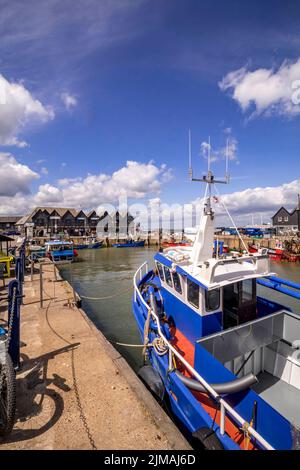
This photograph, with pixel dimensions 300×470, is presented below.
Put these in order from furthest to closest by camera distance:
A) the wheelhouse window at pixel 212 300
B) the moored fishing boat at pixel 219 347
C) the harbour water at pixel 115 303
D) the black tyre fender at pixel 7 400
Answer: the harbour water at pixel 115 303 → the wheelhouse window at pixel 212 300 → the moored fishing boat at pixel 219 347 → the black tyre fender at pixel 7 400

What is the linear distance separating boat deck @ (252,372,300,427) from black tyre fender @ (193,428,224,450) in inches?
83.2

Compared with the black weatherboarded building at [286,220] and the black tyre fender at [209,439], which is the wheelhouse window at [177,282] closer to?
the black tyre fender at [209,439]

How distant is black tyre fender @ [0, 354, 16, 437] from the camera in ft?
11.9

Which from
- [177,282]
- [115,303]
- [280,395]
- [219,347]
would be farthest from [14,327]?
[115,303]

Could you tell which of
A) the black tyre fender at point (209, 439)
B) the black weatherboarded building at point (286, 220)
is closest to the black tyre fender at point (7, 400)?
the black tyre fender at point (209, 439)

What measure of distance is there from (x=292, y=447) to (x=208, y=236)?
15.6 ft

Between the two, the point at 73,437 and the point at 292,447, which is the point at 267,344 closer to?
the point at 292,447

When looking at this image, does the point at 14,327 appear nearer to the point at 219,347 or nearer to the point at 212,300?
the point at 219,347

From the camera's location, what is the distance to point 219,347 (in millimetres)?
5051

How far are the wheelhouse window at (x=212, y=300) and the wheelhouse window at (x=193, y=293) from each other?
9.7 inches

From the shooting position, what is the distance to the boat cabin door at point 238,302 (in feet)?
20.3

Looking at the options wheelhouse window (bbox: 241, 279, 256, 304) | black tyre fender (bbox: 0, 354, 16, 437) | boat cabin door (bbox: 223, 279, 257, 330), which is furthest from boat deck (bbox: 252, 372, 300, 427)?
black tyre fender (bbox: 0, 354, 16, 437)

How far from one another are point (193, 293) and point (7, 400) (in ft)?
14.1

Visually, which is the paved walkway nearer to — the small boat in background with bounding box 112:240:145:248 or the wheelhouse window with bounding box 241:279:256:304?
the wheelhouse window with bounding box 241:279:256:304
